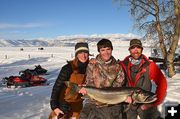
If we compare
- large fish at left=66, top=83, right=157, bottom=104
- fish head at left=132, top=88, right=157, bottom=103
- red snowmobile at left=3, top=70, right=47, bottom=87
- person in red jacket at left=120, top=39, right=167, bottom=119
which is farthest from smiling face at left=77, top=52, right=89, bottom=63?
red snowmobile at left=3, top=70, right=47, bottom=87

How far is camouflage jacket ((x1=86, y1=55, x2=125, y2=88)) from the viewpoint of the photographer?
4824 mm

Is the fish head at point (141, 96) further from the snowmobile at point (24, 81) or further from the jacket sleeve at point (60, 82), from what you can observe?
the snowmobile at point (24, 81)

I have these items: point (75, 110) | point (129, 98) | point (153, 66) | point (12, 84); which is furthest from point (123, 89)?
point (12, 84)

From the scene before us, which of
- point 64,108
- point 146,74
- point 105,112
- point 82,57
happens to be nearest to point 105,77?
point 105,112

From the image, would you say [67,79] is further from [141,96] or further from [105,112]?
[141,96]

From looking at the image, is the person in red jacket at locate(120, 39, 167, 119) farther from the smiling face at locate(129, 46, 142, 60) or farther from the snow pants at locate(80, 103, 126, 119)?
the snow pants at locate(80, 103, 126, 119)

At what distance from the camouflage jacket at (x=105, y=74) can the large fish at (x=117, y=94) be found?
193 mm

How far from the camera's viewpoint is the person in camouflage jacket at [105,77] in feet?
15.8

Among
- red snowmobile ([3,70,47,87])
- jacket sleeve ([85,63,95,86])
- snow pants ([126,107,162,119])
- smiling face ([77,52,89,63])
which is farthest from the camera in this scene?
red snowmobile ([3,70,47,87])

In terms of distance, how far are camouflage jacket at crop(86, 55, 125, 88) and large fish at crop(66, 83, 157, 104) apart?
0.63 feet

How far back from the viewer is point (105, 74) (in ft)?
15.8

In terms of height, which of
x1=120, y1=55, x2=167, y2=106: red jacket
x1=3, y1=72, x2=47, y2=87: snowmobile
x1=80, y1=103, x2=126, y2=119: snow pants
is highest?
x1=120, y1=55, x2=167, y2=106: red jacket

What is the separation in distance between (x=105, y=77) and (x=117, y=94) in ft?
1.19

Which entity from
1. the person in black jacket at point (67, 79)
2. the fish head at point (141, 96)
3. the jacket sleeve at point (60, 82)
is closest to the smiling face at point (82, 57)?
the person in black jacket at point (67, 79)
